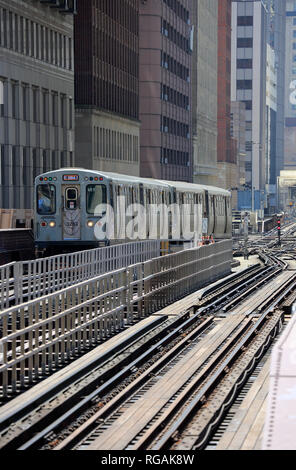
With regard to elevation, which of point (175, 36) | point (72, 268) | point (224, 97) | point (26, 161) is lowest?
point (72, 268)

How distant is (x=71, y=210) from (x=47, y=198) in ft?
3.20

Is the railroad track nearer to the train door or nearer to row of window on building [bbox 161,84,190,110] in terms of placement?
the train door

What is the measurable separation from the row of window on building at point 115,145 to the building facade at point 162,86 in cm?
856

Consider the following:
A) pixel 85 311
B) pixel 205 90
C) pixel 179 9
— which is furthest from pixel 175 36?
pixel 85 311

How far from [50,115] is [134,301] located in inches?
1960

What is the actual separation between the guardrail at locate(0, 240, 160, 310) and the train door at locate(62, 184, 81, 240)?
5505 millimetres

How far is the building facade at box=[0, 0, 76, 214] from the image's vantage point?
64.8 metres

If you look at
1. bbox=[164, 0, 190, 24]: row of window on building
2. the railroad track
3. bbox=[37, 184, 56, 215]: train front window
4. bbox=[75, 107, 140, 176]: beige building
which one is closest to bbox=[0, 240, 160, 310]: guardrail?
the railroad track

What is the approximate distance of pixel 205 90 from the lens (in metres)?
143

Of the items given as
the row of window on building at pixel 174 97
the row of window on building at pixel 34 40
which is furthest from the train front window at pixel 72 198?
the row of window on building at pixel 174 97

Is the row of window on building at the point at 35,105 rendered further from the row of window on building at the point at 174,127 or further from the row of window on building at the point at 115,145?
the row of window on building at the point at 174,127

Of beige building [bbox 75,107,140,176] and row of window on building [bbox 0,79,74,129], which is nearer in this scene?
row of window on building [bbox 0,79,74,129]

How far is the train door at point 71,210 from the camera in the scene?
39438mm

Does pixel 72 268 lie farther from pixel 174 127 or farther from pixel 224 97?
pixel 224 97
